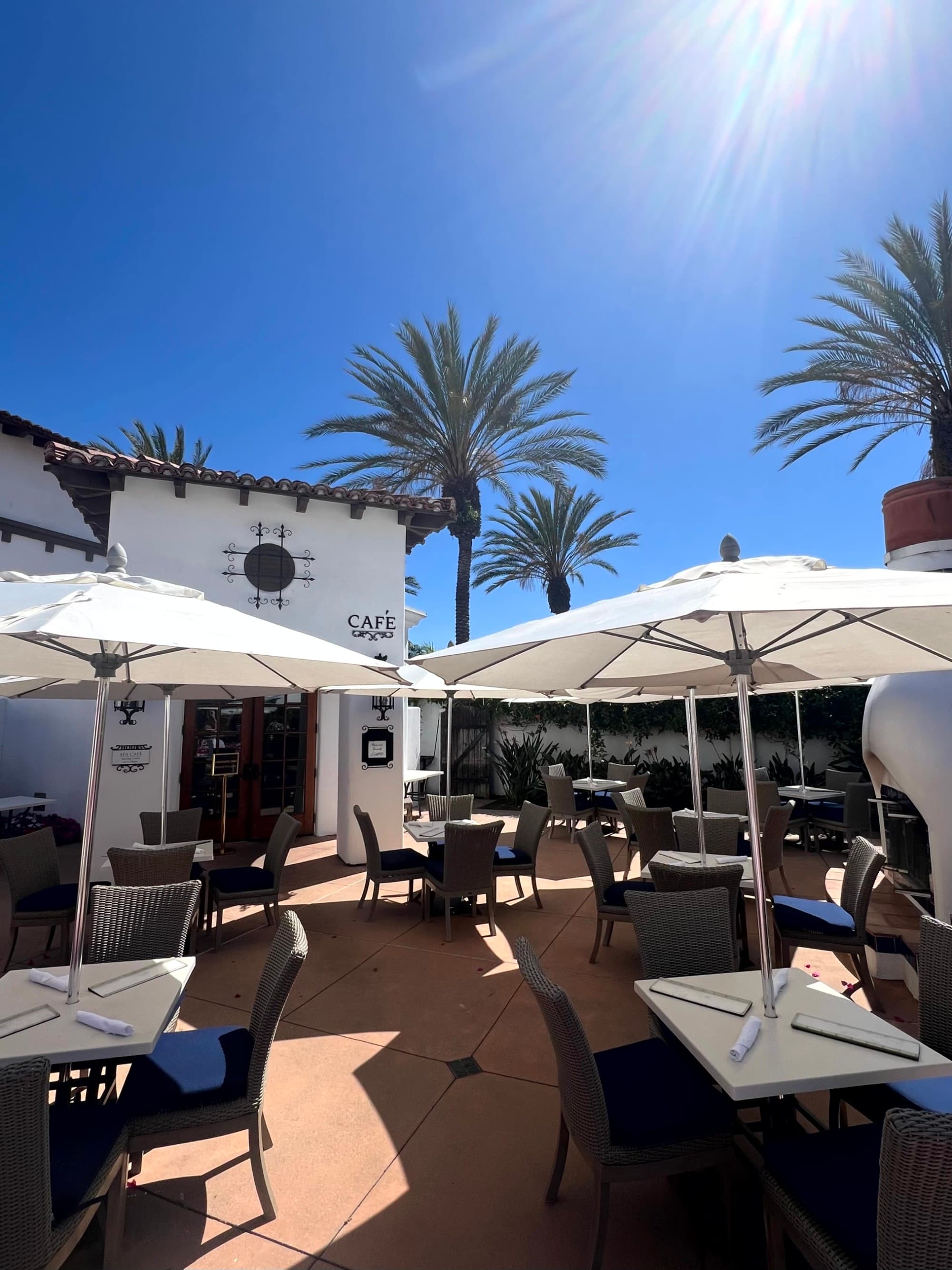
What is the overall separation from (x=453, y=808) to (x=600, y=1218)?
5355mm

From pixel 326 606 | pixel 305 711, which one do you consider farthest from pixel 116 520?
pixel 305 711

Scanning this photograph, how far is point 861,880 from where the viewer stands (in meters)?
4.22

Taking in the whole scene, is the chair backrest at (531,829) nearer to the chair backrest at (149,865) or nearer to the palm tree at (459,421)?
the chair backrest at (149,865)

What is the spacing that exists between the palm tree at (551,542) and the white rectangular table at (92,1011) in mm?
14239

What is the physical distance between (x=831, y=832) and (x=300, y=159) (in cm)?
1239

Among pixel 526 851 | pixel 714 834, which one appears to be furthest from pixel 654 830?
pixel 526 851

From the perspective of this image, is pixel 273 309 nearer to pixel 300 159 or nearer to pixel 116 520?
pixel 300 159

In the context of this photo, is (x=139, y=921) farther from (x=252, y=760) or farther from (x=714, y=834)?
(x=252, y=760)

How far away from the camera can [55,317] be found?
10.9 meters

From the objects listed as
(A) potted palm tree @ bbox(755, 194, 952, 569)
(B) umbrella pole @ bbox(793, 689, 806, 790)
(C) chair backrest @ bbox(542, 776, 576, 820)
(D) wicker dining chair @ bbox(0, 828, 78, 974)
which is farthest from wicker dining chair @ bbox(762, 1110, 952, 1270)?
(A) potted palm tree @ bbox(755, 194, 952, 569)

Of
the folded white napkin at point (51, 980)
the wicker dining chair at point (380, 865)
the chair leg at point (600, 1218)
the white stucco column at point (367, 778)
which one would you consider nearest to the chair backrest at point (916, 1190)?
the chair leg at point (600, 1218)

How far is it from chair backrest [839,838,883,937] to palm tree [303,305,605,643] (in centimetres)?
1025

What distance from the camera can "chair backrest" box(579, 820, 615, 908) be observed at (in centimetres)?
493

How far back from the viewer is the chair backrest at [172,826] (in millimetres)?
6141
